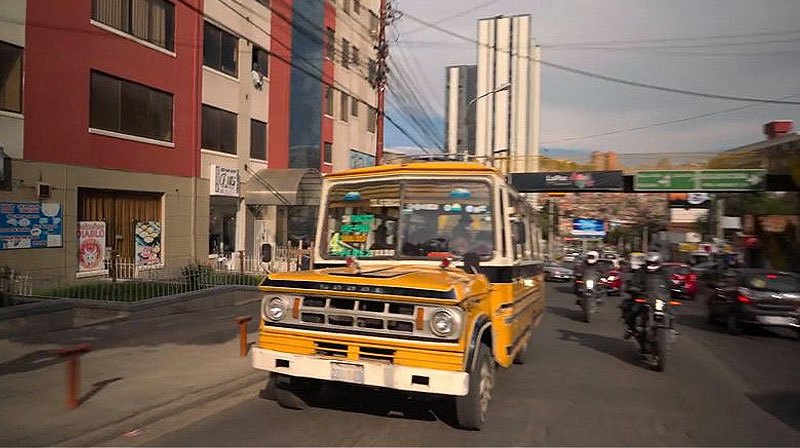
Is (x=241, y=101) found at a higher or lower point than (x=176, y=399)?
higher

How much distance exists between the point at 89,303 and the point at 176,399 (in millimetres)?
6718

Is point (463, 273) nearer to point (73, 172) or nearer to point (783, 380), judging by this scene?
point (783, 380)

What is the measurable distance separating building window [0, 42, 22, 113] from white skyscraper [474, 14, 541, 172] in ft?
54.5

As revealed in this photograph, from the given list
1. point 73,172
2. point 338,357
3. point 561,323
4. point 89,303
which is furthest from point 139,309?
point 561,323

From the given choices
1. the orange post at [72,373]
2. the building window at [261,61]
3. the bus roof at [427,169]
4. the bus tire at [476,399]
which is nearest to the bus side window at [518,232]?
the bus roof at [427,169]

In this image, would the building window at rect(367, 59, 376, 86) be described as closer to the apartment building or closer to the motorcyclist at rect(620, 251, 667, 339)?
the apartment building

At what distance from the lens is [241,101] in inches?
975

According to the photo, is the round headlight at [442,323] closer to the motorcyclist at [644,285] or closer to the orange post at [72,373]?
the orange post at [72,373]

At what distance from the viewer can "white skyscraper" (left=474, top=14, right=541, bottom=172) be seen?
29.9 meters

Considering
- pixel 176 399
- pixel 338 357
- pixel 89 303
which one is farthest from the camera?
pixel 89 303

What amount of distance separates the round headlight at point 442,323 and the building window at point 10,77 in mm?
13619

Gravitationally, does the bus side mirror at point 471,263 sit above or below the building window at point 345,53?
below

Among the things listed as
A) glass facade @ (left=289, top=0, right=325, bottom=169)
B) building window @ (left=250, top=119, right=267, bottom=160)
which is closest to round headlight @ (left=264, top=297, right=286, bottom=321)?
building window @ (left=250, top=119, right=267, bottom=160)

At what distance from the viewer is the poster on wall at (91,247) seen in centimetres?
1730
